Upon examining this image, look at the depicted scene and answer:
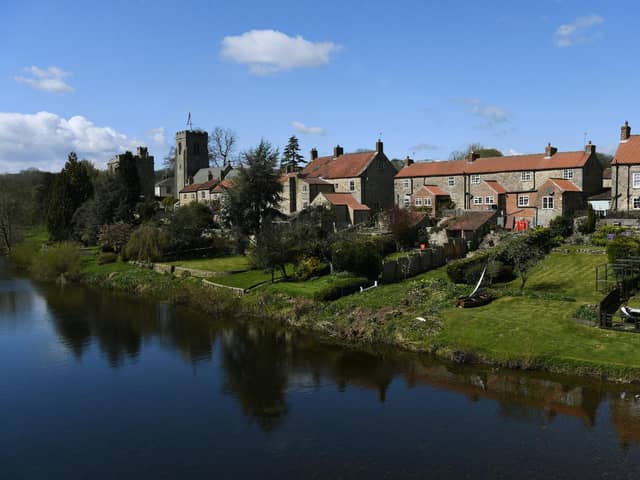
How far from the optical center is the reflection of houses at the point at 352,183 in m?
60.9

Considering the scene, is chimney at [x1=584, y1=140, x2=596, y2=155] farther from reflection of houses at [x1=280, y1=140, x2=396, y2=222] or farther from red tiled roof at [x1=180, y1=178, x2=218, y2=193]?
red tiled roof at [x1=180, y1=178, x2=218, y2=193]

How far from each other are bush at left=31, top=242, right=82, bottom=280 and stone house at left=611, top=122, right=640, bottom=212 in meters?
48.3

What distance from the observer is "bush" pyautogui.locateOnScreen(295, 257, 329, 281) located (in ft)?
129

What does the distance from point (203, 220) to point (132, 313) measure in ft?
67.5

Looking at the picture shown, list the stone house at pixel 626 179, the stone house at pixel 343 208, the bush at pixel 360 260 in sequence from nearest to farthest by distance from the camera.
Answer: the bush at pixel 360 260 < the stone house at pixel 626 179 < the stone house at pixel 343 208

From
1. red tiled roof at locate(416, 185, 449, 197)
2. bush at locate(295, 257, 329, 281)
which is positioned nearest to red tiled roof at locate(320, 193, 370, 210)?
red tiled roof at locate(416, 185, 449, 197)

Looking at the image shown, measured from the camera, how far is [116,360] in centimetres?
2712

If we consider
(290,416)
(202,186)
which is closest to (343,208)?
(202,186)

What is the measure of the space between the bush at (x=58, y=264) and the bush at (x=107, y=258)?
187 cm

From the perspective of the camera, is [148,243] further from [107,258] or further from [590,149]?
[590,149]

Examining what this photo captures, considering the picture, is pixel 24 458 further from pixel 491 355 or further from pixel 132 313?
pixel 132 313

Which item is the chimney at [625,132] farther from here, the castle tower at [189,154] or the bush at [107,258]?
the castle tower at [189,154]

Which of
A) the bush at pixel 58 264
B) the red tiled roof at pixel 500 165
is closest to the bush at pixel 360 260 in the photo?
the red tiled roof at pixel 500 165

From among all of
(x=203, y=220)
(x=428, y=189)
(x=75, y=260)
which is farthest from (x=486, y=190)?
(x=75, y=260)
